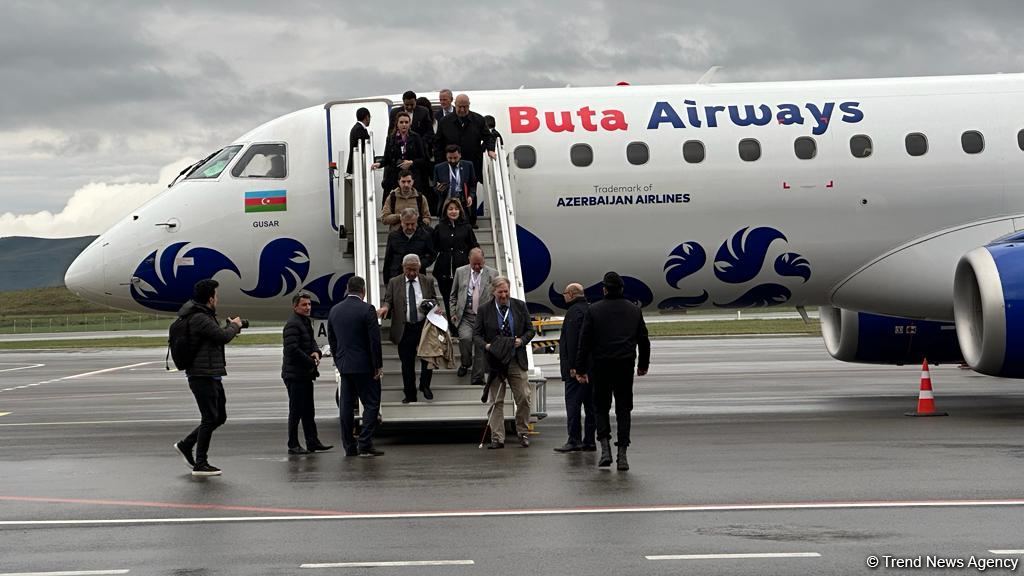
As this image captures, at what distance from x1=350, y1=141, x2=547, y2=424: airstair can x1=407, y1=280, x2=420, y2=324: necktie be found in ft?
2.90

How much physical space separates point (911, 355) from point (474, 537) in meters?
14.4

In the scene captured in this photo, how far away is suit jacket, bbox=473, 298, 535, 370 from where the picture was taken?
53.7 ft

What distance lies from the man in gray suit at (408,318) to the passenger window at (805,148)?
6.67 m

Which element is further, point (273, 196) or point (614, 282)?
point (273, 196)

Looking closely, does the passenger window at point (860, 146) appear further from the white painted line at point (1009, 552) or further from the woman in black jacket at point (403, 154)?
the white painted line at point (1009, 552)

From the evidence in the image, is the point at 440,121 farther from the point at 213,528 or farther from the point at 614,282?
the point at 213,528

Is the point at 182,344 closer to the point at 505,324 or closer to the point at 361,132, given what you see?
the point at 505,324

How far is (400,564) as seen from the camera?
30.8 ft

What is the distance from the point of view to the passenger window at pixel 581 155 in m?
20.3

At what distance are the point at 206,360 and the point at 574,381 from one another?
13.8ft

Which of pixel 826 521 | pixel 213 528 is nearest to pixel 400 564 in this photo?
pixel 213 528

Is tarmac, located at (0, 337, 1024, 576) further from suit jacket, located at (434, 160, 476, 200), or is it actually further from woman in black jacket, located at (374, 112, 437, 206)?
woman in black jacket, located at (374, 112, 437, 206)

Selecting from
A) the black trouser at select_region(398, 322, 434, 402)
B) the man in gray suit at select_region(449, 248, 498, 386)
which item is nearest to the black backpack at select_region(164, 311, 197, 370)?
the black trouser at select_region(398, 322, 434, 402)

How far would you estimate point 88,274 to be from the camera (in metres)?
20.3
